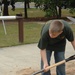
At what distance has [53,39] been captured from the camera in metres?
4.99

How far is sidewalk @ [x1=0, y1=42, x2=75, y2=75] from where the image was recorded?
24.2 ft

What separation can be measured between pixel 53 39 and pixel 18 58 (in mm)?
3648

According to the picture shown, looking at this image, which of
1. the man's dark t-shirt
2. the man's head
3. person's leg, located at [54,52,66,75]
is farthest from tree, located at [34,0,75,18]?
the man's head

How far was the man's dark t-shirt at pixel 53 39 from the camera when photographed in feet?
15.9

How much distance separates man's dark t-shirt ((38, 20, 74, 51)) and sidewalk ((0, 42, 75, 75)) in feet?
6.25

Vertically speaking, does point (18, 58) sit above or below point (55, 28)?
below

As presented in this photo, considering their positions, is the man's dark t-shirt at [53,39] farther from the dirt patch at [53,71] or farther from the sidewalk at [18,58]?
the sidewalk at [18,58]

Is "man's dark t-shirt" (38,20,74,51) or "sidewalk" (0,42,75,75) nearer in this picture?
"man's dark t-shirt" (38,20,74,51)

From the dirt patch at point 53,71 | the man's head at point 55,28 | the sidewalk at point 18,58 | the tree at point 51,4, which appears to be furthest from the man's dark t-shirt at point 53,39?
the tree at point 51,4

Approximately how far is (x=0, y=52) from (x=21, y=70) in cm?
237

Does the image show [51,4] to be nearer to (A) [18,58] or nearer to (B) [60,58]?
(A) [18,58]

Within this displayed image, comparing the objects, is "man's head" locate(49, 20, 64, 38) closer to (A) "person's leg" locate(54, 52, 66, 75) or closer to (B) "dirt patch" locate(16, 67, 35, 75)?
(A) "person's leg" locate(54, 52, 66, 75)

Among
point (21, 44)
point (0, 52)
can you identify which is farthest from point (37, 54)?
point (21, 44)

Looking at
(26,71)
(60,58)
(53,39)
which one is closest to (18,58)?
(26,71)
